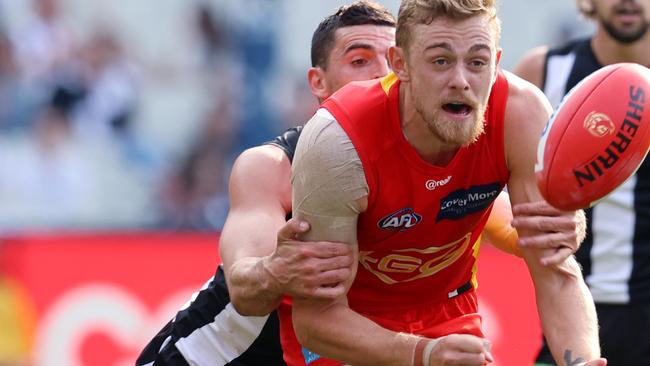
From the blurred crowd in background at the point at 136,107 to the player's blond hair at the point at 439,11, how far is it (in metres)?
7.15

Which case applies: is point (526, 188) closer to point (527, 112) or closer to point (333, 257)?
point (527, 112)

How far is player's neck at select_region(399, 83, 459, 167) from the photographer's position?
4.57 m

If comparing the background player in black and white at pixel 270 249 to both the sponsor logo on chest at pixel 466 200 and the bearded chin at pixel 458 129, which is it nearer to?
the sponsor logo on chest at pixel 466 200

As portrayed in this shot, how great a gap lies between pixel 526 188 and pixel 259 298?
103 centimetres

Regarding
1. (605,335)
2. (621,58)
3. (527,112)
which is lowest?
(605,335)

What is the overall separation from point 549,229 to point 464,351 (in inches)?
23.2

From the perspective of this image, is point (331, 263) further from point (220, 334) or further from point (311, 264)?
point (220, 334)

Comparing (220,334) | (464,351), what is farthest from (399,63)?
(220,334)

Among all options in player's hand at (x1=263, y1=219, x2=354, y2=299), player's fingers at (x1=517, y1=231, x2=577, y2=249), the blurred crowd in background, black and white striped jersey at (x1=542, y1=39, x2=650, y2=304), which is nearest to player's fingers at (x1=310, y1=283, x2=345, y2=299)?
player's hand at (x1=263, y1=219, x2=354, y2=299)

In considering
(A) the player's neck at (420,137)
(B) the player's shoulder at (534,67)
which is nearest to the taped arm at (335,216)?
(A) the player's neck at (420,137)

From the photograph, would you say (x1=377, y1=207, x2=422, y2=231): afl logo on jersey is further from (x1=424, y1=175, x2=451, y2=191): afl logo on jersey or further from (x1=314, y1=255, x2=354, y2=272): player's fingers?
(x1=314, y1=255, x2=354, y2=272): player's fingers

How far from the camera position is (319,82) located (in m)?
5.73

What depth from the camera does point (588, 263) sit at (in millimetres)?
6734

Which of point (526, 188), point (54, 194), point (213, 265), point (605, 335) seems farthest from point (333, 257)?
point (54, 194)
